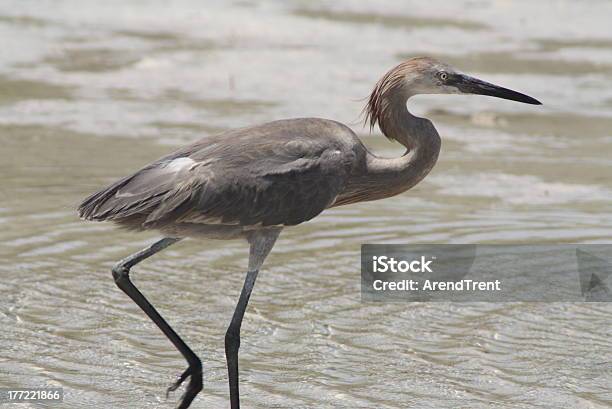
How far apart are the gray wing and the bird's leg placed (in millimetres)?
140

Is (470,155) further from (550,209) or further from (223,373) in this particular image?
(223,373)

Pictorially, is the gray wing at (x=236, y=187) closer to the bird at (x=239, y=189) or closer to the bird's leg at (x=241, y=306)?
the bird at (x=239, y=189)

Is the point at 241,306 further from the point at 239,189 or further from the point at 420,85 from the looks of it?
the point at 420,85

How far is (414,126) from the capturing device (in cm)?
630

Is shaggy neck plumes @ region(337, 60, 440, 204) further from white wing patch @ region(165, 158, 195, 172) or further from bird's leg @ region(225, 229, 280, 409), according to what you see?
white wing patch @ region(165, 158, 195, 172)

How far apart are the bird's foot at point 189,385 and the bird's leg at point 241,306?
0.47ft

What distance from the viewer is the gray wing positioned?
5.80 m

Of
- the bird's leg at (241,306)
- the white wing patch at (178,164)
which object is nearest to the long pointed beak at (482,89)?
the bird's leg at (241,306)

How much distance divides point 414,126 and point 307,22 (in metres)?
11.2

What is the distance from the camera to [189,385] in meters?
5.80

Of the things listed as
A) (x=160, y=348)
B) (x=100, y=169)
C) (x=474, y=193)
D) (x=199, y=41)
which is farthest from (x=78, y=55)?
(x=160, y=348)

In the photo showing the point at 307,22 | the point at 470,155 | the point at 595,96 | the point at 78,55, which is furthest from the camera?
the point at 307,22

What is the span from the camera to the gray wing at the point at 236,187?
19.0 ft

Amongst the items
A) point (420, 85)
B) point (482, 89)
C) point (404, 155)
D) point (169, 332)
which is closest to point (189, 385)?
point (169, 332)
